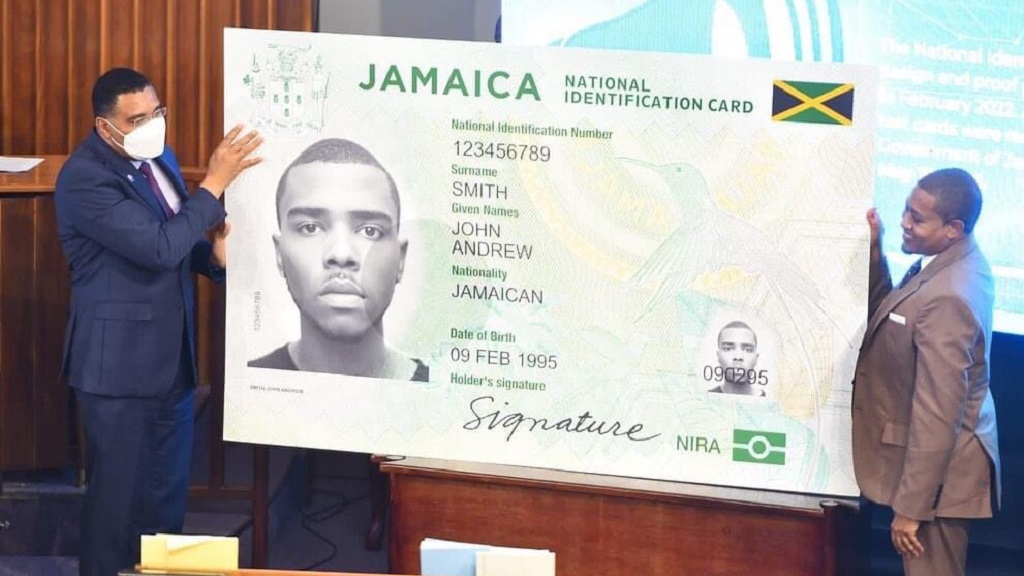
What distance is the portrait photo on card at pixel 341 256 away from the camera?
184 inches

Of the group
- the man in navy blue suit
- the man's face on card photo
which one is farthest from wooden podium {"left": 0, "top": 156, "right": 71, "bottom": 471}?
the man's face on card photo

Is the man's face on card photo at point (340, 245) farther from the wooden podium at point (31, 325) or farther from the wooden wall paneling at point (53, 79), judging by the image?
the wooden wall paneling at point (53, 79)

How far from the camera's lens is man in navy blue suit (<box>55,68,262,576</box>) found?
16.2 ft

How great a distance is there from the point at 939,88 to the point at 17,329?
10.9ft

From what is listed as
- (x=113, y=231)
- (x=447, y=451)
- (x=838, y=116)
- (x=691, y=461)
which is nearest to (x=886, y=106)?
(x=838, y=116)

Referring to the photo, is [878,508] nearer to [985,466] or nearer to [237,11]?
[985,466]

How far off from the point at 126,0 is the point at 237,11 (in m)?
0.47

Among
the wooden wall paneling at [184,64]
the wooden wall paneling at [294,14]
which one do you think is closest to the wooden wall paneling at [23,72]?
the wooden wall paneling at [184,64]

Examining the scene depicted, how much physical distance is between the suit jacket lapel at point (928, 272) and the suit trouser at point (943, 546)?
57 centimetres

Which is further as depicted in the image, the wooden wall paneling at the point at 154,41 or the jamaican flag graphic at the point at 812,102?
the wooden wall paneling at the point at 154,41

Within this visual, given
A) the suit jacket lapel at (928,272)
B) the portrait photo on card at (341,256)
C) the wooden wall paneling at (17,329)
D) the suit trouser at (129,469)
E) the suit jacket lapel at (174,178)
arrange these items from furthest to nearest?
the wooden wall paneling at (17,329), the suit jacket lapel at (174,178), the suit trouser at (129,469), the portrait photo on card at (341,256), the suit jacket lapel at (928,272)

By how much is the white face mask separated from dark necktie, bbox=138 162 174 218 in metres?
0.12

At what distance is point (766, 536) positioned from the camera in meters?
4.62

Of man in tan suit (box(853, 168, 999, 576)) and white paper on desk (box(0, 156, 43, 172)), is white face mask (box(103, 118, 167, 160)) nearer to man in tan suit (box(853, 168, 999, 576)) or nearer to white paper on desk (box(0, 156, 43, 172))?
white paper on desk (box(0, 156, 43, 172))
